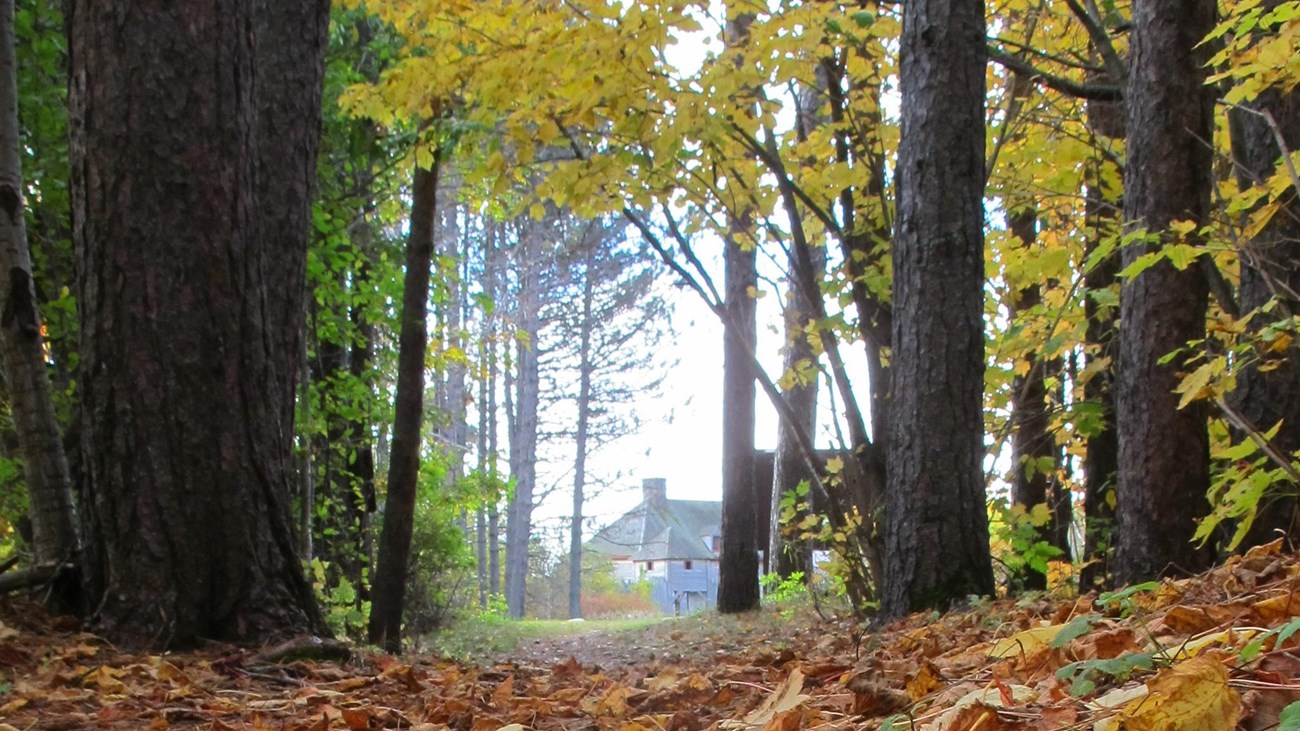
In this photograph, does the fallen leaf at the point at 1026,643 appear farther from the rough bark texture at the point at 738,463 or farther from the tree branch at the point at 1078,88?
the rough bark texture at the point at 738,463

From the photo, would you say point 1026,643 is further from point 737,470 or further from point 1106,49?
point 737,470

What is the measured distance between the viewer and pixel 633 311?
2541cm

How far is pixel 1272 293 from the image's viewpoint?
11.4ft

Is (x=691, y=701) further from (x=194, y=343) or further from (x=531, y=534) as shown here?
(x=531, y=534)

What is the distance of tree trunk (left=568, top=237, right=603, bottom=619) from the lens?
25.1 metres

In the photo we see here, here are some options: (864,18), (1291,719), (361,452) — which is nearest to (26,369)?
(864,18)

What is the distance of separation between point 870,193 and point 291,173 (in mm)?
3121

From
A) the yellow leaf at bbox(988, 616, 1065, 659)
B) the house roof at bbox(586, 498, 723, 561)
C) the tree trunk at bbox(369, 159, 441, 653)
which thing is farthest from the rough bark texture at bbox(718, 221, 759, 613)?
the house roof at bbox(586, 498, 723, 561)

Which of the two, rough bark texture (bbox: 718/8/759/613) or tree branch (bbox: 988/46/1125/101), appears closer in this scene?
tree branch (bbox: 988/46/1125/101)

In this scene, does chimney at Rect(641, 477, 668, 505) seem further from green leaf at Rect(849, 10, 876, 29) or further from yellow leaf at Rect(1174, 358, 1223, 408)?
yellow leaf at Rect(1174, 358, 1223, 408)

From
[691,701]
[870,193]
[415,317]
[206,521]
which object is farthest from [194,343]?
[870,193]

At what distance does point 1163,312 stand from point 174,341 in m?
→ 3.31

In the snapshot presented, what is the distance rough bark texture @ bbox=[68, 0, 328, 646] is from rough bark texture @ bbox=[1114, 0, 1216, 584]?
285 centimetres

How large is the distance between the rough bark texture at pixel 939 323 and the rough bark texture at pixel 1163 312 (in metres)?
0.68
